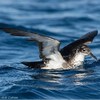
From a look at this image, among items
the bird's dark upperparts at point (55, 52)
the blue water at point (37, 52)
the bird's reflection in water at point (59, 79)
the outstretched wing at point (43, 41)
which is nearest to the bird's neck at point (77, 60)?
the bird's dark upperparts at point (55, 52)

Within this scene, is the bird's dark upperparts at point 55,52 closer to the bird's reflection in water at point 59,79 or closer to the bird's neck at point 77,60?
the bird's neck at point 77,60

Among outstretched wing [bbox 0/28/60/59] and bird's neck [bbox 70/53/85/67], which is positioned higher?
outstretched wing [bbox 0/28/60/59]

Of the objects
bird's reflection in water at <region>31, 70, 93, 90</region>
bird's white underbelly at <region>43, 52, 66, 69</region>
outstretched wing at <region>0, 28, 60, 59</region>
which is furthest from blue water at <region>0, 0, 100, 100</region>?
outstretched wing at <region>0, 28, 60, 59</region>

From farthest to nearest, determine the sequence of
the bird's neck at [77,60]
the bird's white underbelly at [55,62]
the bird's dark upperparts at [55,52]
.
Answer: the bird's neck at [77,60]
the bird's white underbelly at [55,62]
the bird's dark upperparts at [55,52]

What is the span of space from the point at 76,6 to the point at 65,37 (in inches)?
254

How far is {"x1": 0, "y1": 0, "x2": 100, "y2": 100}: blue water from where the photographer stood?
40.1 ft

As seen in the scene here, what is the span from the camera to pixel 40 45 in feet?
43.8

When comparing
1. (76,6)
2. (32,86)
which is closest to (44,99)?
(32,86)

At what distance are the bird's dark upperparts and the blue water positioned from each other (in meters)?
0.21

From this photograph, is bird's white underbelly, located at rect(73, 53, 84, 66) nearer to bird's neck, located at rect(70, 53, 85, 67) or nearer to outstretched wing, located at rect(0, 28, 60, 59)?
bird's neck, located at rect(70, 53, 85, 67)

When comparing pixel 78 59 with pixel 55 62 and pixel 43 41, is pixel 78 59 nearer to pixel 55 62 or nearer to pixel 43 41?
pixel 55 62

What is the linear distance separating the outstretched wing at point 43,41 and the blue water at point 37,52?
527mm

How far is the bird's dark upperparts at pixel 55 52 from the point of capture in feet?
42.3

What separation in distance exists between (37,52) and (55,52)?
3583mm
